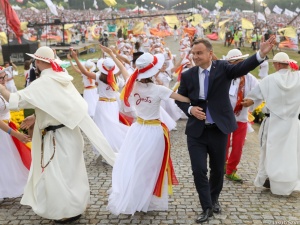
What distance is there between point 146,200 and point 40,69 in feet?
6.41

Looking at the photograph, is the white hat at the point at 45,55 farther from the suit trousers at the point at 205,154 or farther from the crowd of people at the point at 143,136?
the suit trousers at the point at 205,154

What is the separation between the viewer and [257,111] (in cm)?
1121

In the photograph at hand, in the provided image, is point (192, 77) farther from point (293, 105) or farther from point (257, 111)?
point (257, 111)

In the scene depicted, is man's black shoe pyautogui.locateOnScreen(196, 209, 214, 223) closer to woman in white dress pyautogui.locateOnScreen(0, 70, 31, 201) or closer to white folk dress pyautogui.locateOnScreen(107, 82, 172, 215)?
white folk dress pyautogui.locateOnScreen(107, 82, 172, 215)

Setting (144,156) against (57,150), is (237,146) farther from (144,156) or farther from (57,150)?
(57,150)

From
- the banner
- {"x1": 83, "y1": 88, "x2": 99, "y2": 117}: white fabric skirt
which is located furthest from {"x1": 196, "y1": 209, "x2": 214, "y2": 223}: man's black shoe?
the banner

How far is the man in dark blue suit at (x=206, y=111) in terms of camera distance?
→ 15.4 feet

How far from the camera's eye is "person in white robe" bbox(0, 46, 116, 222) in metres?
4.57

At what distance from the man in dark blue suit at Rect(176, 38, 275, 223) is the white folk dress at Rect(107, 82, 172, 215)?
0.37m

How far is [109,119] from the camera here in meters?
7.43

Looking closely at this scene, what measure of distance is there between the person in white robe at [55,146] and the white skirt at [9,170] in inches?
32.6

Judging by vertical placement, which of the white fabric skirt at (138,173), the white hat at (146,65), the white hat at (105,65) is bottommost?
the white fabric skirt at (138,173)

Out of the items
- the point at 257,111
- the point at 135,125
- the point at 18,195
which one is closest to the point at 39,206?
the point at 18,195

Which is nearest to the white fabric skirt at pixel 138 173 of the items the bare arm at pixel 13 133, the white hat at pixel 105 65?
the bare arm at pixel 13 133
